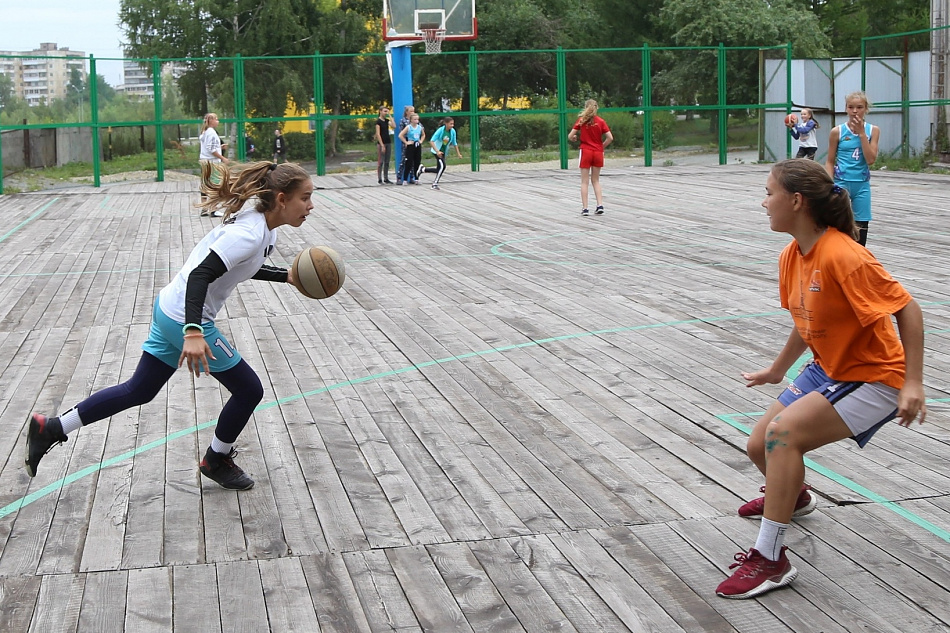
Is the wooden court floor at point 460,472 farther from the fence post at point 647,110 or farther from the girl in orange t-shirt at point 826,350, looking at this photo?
the fence post at point 647,110

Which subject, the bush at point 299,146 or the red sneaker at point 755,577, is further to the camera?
the bush at point 299,146

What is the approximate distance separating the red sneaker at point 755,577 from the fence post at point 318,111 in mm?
23136

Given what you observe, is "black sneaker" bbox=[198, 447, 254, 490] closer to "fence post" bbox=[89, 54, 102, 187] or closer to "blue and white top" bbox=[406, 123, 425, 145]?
"blue and white top" bbox=[406, 123, 425, 145]

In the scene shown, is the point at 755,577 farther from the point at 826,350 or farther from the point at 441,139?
the point at 441,139

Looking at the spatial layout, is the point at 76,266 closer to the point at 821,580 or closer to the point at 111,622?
the point at 111,622

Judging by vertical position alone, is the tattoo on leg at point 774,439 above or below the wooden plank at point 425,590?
above

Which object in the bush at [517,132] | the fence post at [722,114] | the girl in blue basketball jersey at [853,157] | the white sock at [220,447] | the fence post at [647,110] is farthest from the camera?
the bush at [517,132]

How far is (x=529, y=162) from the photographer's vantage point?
1171 inches

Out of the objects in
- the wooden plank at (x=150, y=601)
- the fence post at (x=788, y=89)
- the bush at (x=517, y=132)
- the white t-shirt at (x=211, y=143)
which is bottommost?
the wooden plank at (x=150, y=601)

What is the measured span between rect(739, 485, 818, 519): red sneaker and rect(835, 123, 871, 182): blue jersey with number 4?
6.22m

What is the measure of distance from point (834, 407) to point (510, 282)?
7.02 m

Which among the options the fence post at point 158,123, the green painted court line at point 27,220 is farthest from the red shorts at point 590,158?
the fence post at point 158,123

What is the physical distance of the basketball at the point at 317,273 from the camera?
5133mm

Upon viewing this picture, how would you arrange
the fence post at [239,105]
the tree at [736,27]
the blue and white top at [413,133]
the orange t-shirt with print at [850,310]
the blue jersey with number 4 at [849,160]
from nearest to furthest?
Result: the orange t-shirt with print at [850,310] < the blue jersey with number 4 at [849,160] < the blue and white top at [413,133] < the fence post at [239,105] < the tree at [736,27]
